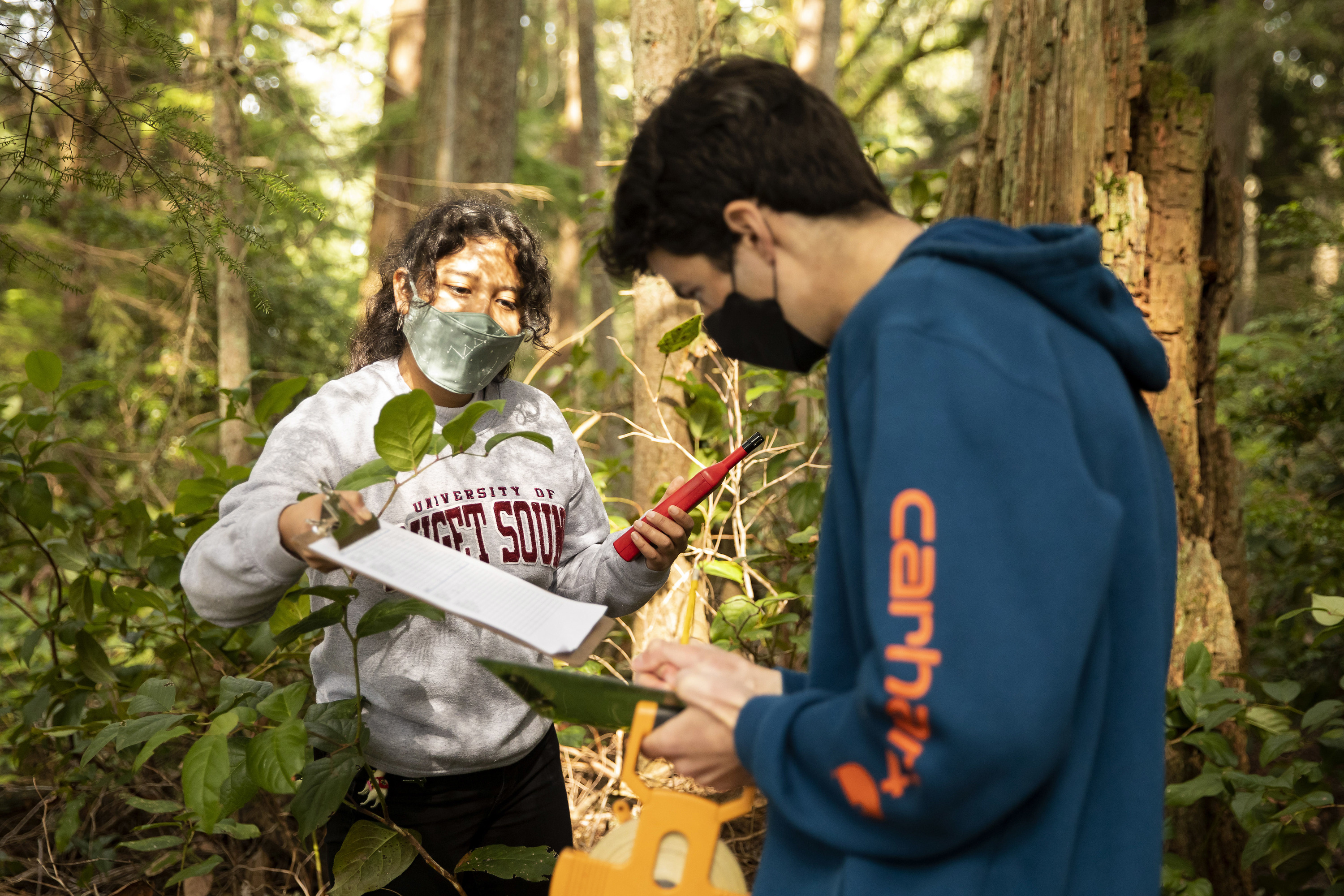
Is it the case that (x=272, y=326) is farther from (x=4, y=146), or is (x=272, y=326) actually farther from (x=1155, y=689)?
(x=1155, y=689)

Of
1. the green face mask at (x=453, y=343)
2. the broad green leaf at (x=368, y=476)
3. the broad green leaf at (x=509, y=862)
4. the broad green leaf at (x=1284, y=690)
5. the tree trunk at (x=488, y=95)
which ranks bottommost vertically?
the broad green leaf at (x=509, y=862)

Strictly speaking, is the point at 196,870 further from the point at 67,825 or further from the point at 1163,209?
the point at 1163,209

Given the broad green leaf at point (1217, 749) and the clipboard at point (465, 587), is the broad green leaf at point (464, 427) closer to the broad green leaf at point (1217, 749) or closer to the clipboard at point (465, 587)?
the clipboard at point (465, 587)

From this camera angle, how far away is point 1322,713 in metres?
2.18

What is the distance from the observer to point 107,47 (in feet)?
7.85

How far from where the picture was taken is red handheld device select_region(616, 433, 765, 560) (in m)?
1.81

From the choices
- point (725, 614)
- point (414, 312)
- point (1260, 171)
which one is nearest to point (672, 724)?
point (414, 312)

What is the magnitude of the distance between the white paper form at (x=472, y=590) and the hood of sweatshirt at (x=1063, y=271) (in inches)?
25.5

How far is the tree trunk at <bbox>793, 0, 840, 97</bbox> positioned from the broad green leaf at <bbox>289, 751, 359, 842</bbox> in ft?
27.8

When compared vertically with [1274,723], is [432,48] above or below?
above

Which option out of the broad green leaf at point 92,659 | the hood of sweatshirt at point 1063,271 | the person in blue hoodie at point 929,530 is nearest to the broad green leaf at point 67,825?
the broad green leaf at point 92,659

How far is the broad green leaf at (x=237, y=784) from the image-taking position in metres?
1.60

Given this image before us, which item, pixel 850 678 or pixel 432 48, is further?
pixel 432 48

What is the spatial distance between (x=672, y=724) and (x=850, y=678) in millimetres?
211
